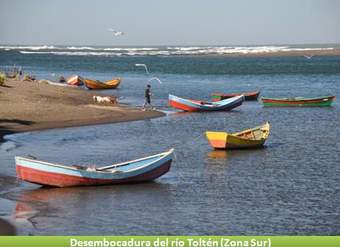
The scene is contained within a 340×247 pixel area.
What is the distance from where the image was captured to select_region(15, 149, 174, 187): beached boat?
20984 mm

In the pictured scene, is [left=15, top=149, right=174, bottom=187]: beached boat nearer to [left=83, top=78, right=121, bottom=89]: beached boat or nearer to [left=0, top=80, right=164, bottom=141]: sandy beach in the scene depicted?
[left=0, top=80, right=164, bottom=141]: sandy beach

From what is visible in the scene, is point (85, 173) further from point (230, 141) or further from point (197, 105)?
point (197, 105)

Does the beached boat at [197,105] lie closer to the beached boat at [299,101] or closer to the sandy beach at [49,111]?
the sandy beach at [49,111]

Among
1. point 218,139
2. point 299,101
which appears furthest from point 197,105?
point 218,139

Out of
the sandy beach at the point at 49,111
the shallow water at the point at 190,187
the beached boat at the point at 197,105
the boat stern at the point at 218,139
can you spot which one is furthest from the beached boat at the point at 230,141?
A: the beached boat at the point at 197,105

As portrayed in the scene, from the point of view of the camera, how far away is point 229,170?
25.4 meters

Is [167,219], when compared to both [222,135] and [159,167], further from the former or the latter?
[222,135]

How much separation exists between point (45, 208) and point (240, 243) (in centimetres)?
835

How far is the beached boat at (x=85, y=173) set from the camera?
826 inches

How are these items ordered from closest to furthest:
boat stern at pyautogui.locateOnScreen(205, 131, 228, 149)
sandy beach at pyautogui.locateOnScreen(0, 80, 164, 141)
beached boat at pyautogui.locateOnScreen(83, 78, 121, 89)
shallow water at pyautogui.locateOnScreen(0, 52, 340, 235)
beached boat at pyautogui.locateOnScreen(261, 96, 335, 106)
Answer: shallow water at pyautogui.locateOnScreen(0, 52, 340, 235) < boat stern at pyautogui.locateOnScreen(205, 131, 228, 149) < sandy beach at pyautogui.locateOnScreen(0, 80, 164, 141) < beached boat at pyautogui.locateOnScreen(261, 96, 335, 106) < beached boat at pyautogui.locateOnScreen(83, 78, 121, 89)

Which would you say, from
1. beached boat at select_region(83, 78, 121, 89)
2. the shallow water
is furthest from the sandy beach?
beached boat at select_region(83, 78, 121, 89)

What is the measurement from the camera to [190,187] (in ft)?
73.2

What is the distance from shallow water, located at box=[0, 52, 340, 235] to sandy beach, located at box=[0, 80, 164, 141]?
119cm

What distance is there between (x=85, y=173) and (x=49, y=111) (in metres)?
16.8
